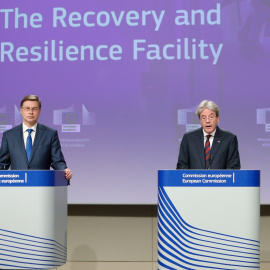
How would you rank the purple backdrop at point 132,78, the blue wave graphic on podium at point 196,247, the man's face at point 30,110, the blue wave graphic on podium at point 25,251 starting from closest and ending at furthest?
the blue wave graphic on podium at point 196,247 → the blue wave graphic on podium at point 25,251 → the man's face at point 30,110 → the purple backdrop at point 132,78

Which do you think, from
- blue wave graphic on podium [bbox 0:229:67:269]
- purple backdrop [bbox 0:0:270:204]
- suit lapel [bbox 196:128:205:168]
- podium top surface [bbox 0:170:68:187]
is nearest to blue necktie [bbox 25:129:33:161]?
podium top surface [bbox 0:170:68:187]

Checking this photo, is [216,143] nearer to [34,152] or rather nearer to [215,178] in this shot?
[215,178]

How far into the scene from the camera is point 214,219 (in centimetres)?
332

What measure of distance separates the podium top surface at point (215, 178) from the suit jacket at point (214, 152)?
→ 53 centimetres

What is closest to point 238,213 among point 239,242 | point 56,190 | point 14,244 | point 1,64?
point 239,242

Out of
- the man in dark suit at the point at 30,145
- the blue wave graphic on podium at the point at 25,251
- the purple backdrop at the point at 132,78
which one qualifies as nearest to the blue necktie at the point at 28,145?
the man in dark suit at the point at 30,145

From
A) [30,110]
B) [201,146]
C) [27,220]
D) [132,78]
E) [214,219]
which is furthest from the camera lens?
[132,78]

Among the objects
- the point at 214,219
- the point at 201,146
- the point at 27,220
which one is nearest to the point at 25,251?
the point at 27,220

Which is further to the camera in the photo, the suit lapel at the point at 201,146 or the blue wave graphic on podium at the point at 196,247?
the suit lapel at the point at 201,146

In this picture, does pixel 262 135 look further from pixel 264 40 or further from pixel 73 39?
pixel 73 39

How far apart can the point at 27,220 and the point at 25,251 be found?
0.19 m

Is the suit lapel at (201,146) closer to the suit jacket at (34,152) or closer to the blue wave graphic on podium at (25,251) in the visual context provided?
the suit jacket at (34,152)

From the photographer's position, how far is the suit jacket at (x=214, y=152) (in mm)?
3859

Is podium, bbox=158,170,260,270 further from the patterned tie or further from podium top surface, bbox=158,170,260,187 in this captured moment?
the patterned tie
